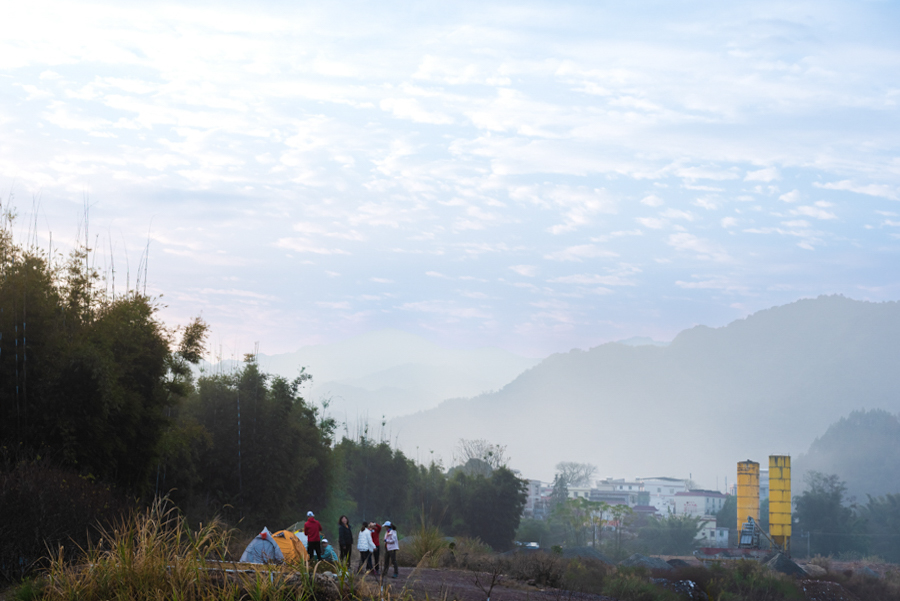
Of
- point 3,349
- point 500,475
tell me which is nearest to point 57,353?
point 3,349

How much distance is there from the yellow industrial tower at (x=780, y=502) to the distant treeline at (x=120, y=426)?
1563 inches

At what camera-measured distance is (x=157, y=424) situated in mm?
24266

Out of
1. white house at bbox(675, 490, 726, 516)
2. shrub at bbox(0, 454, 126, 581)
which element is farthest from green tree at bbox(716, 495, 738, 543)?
shrub at bbox(0, 454, 126, 581)

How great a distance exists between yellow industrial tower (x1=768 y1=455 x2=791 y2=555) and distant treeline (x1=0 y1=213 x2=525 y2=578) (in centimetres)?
3971

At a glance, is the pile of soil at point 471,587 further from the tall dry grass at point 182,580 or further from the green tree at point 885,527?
the green tree at point 885,527

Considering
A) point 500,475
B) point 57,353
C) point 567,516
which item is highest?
point 57,353

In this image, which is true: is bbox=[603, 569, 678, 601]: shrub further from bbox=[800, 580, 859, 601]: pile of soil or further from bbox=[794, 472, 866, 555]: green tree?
bbox=[794, 472, 866, 555]: green tree

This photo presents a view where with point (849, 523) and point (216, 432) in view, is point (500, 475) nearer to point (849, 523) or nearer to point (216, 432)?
point (216, 432)

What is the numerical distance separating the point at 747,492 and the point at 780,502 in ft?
9.26

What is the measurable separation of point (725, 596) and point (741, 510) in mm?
43014

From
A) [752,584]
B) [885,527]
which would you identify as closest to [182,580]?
[752,584]

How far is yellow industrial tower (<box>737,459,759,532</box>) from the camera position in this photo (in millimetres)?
72375

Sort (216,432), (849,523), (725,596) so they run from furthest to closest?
(849,523) → (216,432) → (725,596)

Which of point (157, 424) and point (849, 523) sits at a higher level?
point (157, 424)
